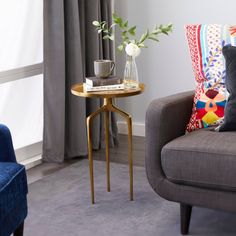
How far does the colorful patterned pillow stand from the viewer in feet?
10.1

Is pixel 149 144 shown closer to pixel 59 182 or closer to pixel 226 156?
pixel 226 156

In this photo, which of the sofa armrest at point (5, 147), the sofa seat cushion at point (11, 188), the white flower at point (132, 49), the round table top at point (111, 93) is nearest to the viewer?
the sofa seat cushion at point (11, 188)

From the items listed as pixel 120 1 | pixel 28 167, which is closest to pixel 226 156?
pixel 28 167

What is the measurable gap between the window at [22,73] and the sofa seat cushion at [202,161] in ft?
4.97

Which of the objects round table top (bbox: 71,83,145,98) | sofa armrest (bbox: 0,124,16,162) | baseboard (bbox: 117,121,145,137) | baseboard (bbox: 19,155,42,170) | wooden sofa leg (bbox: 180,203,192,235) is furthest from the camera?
baseboard (bbox: 117,121,145,137)

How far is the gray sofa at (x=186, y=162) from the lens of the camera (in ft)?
8.63

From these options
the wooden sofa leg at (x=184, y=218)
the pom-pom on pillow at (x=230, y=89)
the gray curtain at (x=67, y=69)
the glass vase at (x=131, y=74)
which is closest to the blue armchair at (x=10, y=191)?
the wooden sofa leg at (x=184, y=218)

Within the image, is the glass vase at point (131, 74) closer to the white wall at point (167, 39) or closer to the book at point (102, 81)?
the book at point (102, 81)

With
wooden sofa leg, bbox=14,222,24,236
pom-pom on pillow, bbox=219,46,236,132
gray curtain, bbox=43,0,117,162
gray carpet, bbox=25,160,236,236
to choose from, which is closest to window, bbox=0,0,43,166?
gray curtain, bbox=43,0,117,162

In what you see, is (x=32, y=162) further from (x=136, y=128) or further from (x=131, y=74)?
(x=131, y=74)

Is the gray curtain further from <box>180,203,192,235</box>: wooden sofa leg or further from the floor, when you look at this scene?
<box>180,203,192,235</box>: wooden sofa leg

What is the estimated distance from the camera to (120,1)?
180 inches

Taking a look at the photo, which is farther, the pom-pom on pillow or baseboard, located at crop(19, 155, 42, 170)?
baseboard, located at crop(19, 155, 42, 170)

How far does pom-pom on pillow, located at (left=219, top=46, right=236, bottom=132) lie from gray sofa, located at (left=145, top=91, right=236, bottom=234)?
0.05m
